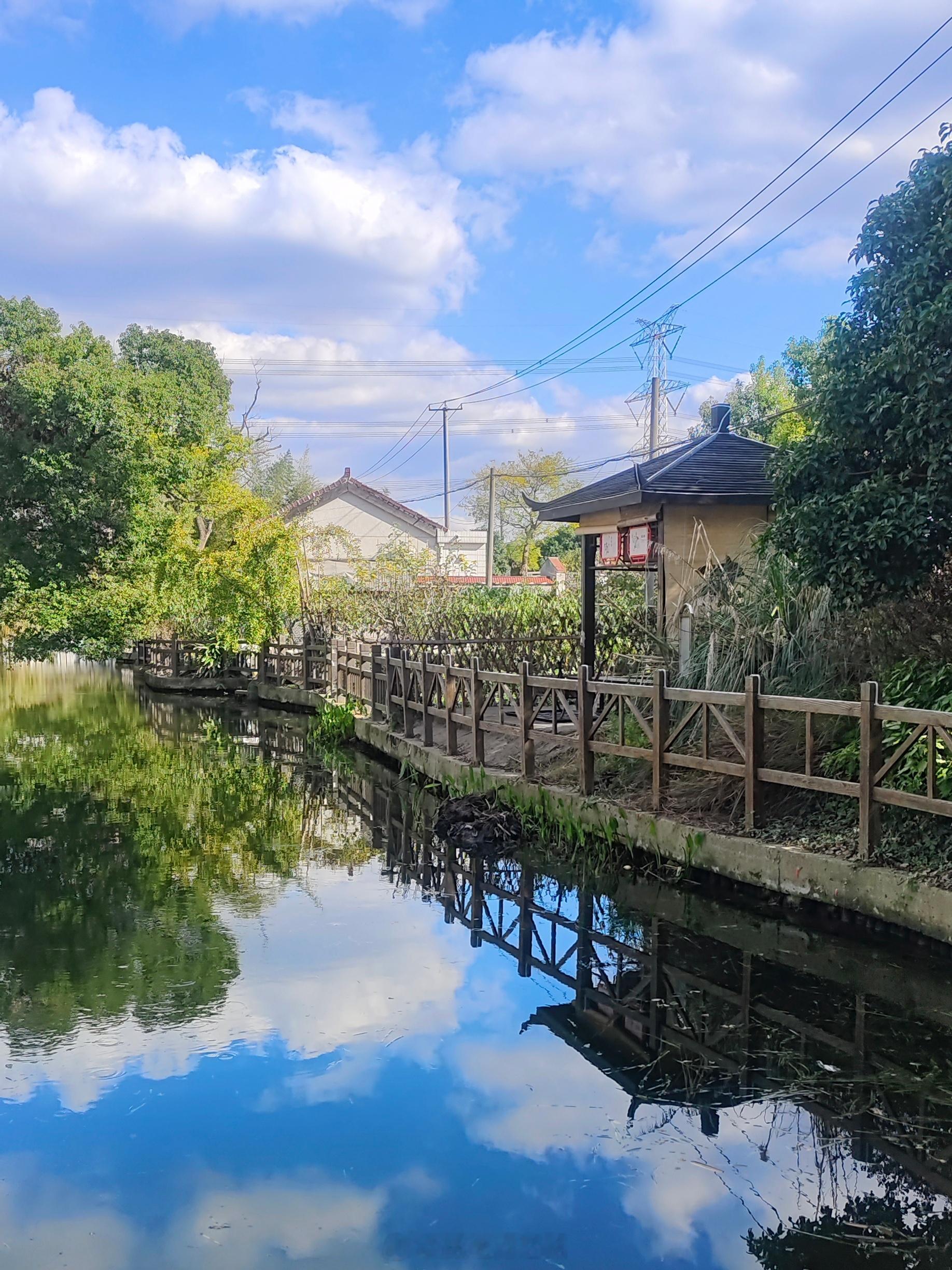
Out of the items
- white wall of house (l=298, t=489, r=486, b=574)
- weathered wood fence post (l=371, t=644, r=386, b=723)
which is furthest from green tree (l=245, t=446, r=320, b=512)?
weathered wood fence post (l=371, t=644, r=386, b=723)

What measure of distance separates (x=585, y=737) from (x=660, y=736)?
1013mm

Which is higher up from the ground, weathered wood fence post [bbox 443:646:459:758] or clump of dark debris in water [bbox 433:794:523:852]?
weathered wood fence post [bbox 443:646:459:758]

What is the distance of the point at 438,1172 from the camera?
4.55m

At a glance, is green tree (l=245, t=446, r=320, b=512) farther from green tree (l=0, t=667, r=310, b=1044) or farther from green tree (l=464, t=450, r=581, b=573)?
green tree (l=0, t=667, r=310, b=1044)

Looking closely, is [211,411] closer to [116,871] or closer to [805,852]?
[116,871]

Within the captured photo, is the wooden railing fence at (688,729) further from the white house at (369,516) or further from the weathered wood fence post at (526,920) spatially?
the white house at (369,516)

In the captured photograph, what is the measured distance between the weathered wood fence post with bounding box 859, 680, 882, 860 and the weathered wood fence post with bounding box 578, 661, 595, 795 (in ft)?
9.70

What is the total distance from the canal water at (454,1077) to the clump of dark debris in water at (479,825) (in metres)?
0.46

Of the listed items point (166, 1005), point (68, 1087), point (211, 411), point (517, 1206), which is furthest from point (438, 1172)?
point (211, 411)

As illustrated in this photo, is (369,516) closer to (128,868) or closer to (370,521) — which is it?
(370,521)

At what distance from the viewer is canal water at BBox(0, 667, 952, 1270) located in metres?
4.12

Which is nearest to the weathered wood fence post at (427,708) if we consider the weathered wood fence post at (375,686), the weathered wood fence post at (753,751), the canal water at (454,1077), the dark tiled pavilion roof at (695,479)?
the dark tiled pavilion roof at (695,479)

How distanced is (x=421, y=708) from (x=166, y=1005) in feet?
26.5

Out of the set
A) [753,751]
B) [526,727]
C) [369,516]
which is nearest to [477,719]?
[526,727]
